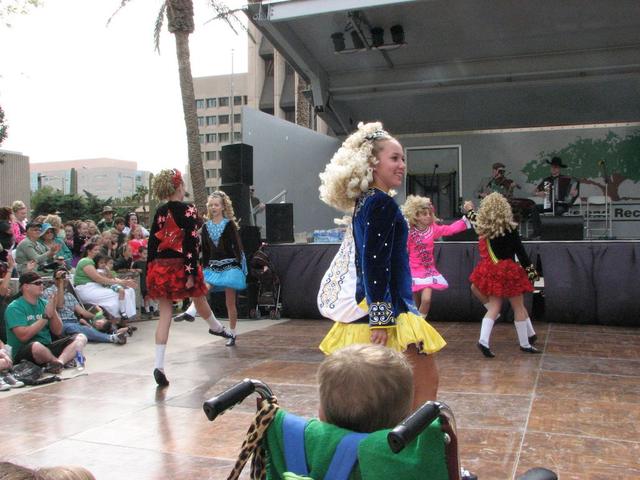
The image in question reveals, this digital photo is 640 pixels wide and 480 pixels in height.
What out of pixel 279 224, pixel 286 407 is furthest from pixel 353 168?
pixel 279 224

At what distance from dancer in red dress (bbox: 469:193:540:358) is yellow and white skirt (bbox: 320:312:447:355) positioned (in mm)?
3814

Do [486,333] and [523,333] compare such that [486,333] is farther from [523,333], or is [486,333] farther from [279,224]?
[279,224]

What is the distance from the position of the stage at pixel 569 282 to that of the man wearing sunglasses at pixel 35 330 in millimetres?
4698

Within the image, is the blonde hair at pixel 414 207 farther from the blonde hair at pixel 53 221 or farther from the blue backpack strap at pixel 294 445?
the blue backpack strap at pixel 294 445

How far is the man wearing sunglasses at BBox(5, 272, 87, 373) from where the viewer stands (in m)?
6.15

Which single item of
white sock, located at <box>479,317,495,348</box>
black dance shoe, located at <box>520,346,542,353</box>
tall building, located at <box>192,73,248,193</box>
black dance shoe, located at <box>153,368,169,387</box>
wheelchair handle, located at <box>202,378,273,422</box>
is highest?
tall building, located at <box>192,73,248,193</box>

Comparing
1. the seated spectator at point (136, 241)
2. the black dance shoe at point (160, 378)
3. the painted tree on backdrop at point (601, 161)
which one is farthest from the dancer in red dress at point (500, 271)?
the painted tree on backdrop at point (601, 161)

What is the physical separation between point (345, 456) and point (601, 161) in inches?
633

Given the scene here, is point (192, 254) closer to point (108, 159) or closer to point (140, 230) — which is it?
point (140, 230)

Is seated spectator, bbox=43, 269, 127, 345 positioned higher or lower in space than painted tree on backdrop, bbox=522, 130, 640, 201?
lower

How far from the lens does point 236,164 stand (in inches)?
433

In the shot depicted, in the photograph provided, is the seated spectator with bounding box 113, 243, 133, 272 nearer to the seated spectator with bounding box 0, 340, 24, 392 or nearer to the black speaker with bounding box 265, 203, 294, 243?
the black speaker with bounding box 265, 203, 294, 243

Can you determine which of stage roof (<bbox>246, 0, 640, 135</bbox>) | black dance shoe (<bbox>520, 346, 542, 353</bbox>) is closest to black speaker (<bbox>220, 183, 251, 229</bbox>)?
stage roof (<bbox>246, 0, 640, 135</bbox>)

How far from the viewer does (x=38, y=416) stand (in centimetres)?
487
